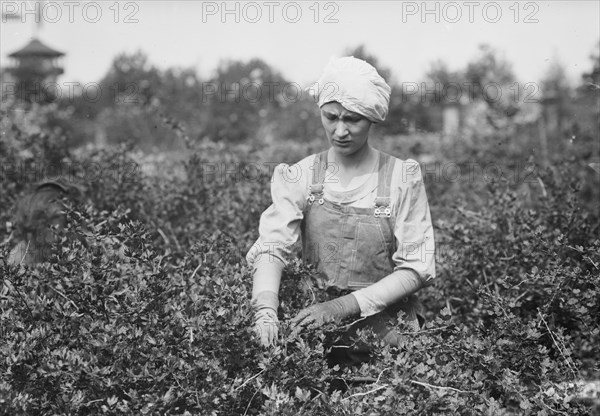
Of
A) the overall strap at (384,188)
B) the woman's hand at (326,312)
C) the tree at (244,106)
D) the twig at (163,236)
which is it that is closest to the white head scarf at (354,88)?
the overall strap at (384,188)

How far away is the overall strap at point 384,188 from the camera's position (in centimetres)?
290

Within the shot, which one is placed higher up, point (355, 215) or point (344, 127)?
point (344, 127)

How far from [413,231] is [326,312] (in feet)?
1.64

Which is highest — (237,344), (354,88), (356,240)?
(354,88)

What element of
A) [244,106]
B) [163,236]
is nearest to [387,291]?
[163,236]

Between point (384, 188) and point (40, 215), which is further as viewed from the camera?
point (40, 215)

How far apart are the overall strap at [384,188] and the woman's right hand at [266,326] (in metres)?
0.59

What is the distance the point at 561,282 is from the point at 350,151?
1024 millimetres

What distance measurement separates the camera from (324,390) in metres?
2.44

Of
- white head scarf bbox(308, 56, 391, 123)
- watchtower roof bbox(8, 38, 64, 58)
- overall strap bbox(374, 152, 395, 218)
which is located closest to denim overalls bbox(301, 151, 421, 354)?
overall strap bbox(374, 152, 395, 218)

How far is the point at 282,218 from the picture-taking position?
2928mm

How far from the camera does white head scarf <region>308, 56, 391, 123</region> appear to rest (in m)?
2.80

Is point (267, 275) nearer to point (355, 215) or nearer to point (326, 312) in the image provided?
point (326, 312)

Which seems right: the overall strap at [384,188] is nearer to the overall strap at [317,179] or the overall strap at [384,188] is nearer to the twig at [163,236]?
the overall strap at [317,179]
